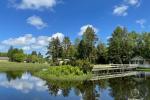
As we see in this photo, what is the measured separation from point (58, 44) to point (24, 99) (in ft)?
269

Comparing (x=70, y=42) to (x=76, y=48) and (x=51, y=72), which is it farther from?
(x=51, y=72)

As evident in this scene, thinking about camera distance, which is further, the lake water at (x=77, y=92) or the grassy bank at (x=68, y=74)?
the grassy bank at (x=68, y=74)

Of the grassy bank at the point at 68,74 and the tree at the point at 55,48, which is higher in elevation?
the tree at the point at 55,48

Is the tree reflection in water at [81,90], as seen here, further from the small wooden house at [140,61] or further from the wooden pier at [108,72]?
the small wooden house at [140,61]

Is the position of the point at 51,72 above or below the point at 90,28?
below

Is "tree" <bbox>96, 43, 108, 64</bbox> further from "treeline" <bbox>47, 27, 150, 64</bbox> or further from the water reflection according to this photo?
the water reflection

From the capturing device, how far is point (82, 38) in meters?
102

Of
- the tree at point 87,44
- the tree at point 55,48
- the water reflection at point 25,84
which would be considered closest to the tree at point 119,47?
the tree at point 87,44

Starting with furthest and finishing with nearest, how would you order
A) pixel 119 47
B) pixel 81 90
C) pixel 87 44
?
pixel 87 44 → pixel 119 47 → pixel 81 90

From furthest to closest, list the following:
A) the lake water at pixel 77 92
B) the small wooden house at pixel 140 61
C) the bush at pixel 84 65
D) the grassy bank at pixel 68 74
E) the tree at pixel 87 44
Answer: the tree at pixel 87 44 → the small wooden house at pixel 140 61 → the bush at pixel 84 65 → the grassy bank at pixel 68 74 → the lake water at pixel 77 92

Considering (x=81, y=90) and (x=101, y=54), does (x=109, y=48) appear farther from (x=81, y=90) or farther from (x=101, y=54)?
(x=81, y=90)

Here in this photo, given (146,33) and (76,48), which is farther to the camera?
(76,48)

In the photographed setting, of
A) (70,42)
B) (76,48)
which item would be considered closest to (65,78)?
(76,48)

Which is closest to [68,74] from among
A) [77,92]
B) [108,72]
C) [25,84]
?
[25,84]
